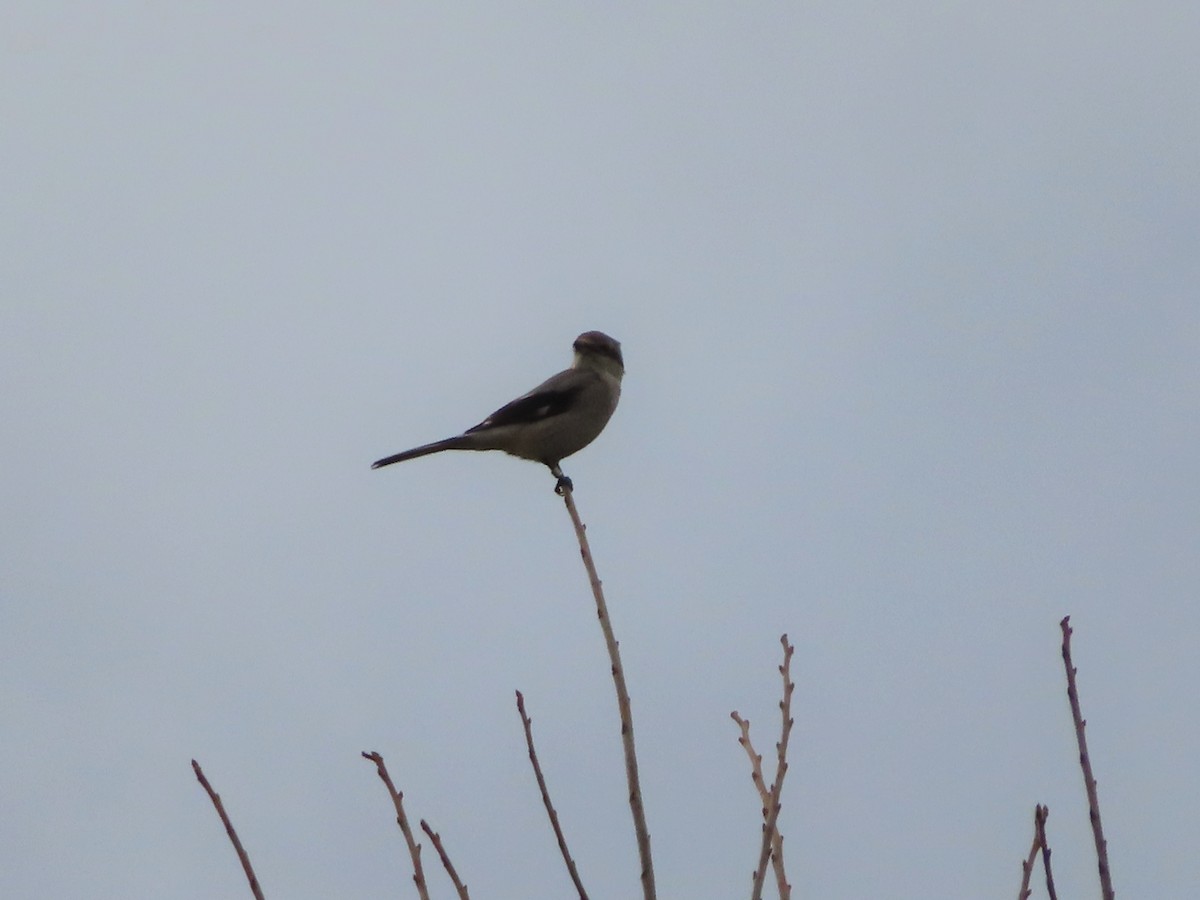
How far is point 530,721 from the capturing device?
371 centimetres

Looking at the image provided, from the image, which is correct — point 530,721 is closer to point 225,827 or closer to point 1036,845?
point 225,827

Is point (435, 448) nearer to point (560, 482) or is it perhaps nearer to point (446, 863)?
point (560, 482)

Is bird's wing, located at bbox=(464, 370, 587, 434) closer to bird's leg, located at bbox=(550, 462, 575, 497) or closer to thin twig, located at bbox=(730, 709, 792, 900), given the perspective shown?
bird's leg, located at bbox=(550, 462, 575, 497)

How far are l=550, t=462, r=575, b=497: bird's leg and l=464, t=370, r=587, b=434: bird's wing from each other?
35 cm

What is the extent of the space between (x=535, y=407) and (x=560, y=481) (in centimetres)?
53

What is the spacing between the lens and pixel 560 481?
28.6ft

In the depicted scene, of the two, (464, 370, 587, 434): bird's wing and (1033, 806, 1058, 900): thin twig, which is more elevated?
(464, 370, 587, 434): bird's wing

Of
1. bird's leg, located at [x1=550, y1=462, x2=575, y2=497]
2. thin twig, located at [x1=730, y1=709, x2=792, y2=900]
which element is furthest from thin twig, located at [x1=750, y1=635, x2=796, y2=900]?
bird's leg, located at [x1=550, y1=462, x2=575, y2=497]

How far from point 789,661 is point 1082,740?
0.85 m

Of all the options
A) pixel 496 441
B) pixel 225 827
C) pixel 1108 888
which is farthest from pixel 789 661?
pixel 496 441

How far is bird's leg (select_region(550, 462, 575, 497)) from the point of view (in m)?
8.36

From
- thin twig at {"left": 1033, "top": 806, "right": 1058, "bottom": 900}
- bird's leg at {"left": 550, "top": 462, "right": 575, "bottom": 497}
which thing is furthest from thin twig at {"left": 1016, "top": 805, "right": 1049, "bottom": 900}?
bird's leg at {"left": 550, "top": 462, "right": 575, "bottom": 497}

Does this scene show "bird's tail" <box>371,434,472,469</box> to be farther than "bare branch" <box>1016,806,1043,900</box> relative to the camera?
Yes

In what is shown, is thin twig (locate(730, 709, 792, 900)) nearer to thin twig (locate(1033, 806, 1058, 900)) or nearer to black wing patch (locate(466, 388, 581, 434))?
thin twig (locate(1033, 806, 1058, 900))
